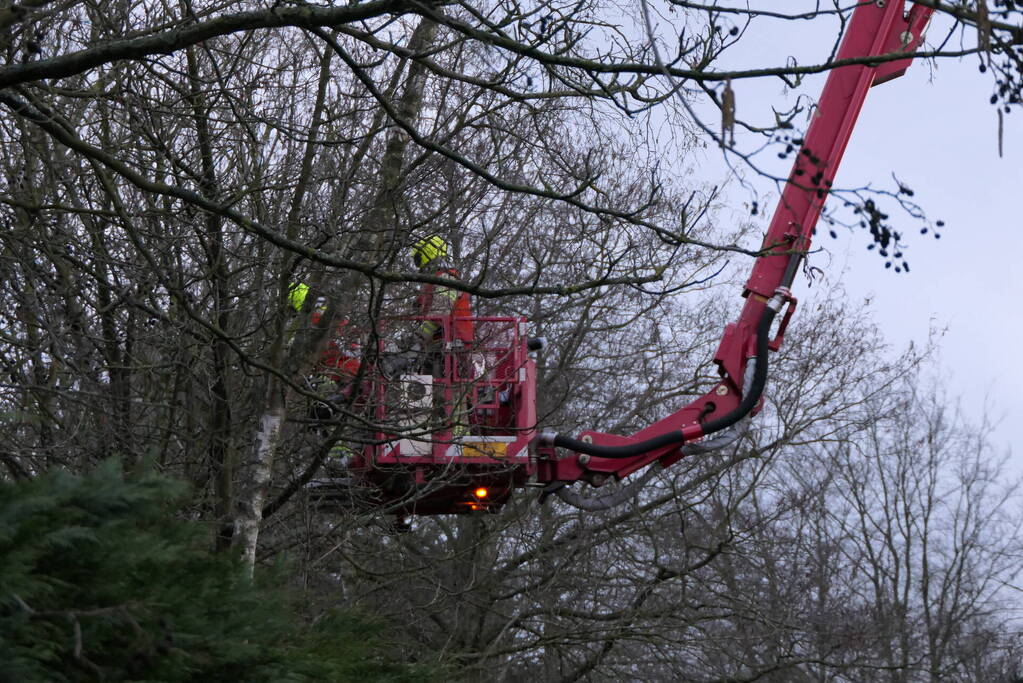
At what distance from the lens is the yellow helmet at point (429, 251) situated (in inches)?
341

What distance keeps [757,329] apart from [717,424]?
0.85 meters

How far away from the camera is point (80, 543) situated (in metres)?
3.84

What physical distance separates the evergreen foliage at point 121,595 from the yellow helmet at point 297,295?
466 cm

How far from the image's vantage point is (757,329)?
10898mm

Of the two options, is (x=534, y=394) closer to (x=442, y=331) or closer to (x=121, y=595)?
(x=442, y=331)

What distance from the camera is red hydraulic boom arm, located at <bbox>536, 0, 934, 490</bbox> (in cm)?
1059

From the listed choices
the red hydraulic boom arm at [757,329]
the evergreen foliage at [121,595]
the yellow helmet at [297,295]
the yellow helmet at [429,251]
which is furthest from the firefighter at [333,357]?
the evergreen foliage at [121,595]

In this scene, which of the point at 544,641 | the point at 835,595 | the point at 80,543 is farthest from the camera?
the point at 835,595

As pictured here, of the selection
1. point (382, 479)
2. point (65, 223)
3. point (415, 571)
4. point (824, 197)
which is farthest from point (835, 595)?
point (824, 197)

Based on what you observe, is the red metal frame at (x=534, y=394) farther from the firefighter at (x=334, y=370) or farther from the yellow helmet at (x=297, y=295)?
the yellow helmet at (x=297, y=295)

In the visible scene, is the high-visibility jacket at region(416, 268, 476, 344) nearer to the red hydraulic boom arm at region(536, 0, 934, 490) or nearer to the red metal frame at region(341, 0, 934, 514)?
the red metal frame at region(341, 0, 934, 514)

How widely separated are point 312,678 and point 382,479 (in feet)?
21.7

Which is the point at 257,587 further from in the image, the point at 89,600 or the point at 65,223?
the point at 65,223

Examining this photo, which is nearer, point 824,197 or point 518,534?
point 824,197
